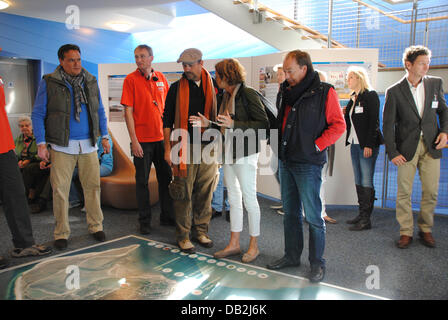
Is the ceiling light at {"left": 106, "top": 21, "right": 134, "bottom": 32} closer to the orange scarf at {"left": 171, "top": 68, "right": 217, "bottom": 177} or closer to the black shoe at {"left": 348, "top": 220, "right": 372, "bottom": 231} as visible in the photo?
the orange scarf at {"left": 171, "top": 68, "right": 217, "bottom": 177}

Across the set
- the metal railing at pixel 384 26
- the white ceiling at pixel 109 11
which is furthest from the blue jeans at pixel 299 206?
the white ceiling at pixel 109 11

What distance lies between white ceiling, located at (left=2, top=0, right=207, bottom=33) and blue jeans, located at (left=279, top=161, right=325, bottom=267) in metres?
4.95

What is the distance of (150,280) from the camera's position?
248 centimetres

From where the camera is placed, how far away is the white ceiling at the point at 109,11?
19.5ft

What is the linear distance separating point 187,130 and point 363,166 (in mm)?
1926

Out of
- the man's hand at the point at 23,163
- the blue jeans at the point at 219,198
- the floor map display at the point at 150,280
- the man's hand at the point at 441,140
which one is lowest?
the floor map display at the point at 150,280

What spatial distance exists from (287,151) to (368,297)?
106 cm

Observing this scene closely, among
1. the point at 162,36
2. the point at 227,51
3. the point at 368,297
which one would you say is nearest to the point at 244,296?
the point at 368,297

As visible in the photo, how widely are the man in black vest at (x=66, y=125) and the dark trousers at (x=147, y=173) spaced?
14.5 inches

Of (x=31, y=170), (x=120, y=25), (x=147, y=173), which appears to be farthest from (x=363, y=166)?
(x=120, y=25)

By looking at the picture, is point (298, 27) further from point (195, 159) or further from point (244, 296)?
point (244, 296)

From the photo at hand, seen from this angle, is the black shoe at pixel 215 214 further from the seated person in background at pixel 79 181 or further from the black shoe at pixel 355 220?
the seated person in background at pixel 79 181

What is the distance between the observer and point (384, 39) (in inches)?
203

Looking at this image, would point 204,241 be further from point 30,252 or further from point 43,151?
point 43,151
